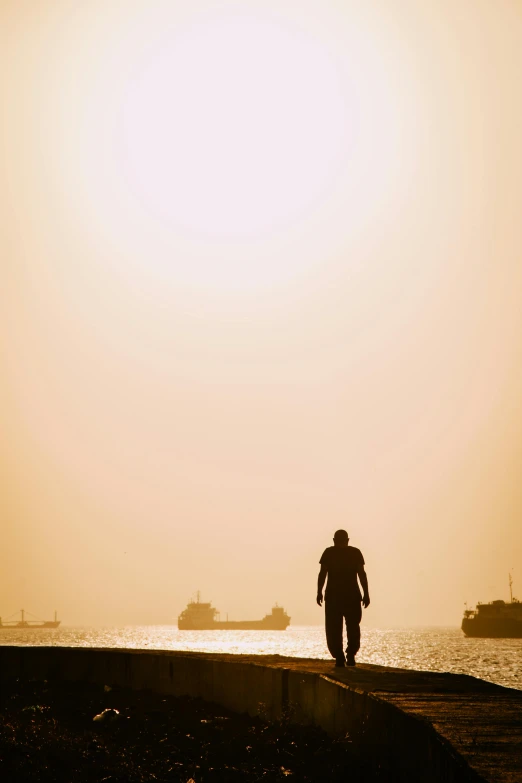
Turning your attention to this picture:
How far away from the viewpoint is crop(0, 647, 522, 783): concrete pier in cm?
437

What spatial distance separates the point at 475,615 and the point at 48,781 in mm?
147378

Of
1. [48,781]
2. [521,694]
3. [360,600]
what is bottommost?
[48,781]

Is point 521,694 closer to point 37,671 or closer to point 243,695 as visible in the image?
point 243,695

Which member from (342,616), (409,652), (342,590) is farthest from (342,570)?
(409,652)

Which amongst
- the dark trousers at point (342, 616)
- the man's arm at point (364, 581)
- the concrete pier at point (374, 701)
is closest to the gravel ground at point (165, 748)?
the concrete pier at point (374, 701)

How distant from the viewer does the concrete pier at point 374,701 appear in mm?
4367

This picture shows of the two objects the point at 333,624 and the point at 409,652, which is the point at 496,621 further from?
the point at 333,624

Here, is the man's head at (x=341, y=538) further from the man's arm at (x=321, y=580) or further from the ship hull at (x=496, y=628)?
the ship hull at (x=496, y=628)

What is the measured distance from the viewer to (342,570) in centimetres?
1086

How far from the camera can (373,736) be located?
19.4 feet

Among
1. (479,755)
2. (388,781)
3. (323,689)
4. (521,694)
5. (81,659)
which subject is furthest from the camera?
(81,659)

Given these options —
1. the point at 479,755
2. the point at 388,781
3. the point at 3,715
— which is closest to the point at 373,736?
the point at 388,781

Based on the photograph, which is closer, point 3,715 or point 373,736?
point 373,736

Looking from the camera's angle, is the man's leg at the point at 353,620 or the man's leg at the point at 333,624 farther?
the man's leg at the point at 353,620
